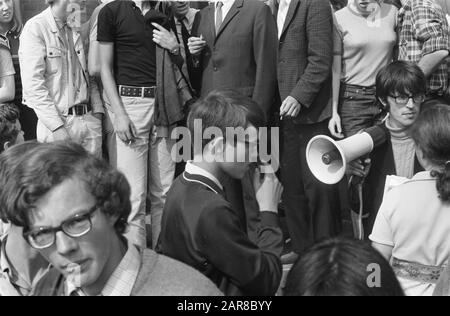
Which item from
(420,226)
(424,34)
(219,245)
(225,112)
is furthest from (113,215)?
(424,34)

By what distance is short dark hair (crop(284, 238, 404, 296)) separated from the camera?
Answer: 161 centimetres

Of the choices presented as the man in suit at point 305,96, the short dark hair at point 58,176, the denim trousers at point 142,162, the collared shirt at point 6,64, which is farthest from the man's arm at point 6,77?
the short dark hair at point 58,176

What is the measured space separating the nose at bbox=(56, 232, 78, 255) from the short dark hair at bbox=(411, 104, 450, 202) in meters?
1.61

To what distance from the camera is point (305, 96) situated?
4.18 m

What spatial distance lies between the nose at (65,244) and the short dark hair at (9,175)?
0.52 ft

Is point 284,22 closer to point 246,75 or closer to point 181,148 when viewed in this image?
point 246,75

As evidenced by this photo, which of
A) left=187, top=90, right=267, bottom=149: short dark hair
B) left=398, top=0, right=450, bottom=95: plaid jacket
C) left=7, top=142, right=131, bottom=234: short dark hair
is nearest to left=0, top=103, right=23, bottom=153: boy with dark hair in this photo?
left=187, top=90, right=267, bottom=149: short dark hair

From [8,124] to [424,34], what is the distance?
8.58 feet

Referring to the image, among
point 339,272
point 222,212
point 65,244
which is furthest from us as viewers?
point 222,212

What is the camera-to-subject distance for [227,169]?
2648 mm

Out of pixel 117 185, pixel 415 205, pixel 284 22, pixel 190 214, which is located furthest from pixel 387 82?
pixel 117 185

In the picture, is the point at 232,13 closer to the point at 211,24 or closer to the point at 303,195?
the point at 211,24

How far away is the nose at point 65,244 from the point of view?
6.07ft

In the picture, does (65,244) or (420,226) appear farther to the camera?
(420,226)
